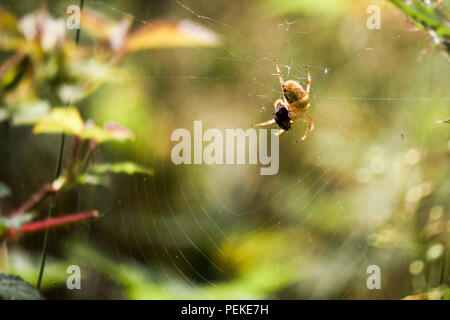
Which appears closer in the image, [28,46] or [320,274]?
[28,46]

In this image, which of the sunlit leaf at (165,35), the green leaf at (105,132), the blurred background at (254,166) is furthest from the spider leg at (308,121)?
the green leaf at (105,132)

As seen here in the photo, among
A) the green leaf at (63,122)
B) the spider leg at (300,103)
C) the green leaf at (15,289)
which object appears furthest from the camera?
the spider leg at (300,103)

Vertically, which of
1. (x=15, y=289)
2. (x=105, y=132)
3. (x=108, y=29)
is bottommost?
(x=15, y=289)

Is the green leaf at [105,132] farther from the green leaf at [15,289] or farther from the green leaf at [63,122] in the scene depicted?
the green leaf at [15,289]

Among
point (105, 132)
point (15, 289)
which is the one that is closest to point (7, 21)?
point (105, 132)

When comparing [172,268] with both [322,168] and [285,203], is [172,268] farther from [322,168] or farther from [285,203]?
[322,168]

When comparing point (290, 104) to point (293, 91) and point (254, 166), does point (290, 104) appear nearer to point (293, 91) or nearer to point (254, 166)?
point (293, 91)
